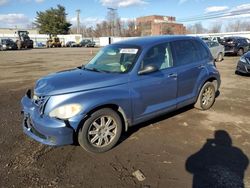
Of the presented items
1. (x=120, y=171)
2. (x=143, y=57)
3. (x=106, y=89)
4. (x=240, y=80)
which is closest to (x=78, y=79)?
(x=106, y=89)

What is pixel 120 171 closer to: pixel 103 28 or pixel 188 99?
pixel 188 99

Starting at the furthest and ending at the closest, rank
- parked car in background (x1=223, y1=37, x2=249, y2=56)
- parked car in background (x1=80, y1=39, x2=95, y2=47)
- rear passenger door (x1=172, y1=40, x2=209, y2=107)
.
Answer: parked car in background (x1=80, y1=39, x2=95, y2=47) < parked car in background (x1=223, y1=37, x2=249, y2=56) < rear passenger door (x1=172, y1=40, x2=209, y2=107)

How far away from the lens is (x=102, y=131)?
4230 millimetres

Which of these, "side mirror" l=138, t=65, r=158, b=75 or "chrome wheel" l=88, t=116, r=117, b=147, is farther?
"side mirror" l=138, t=65, r=158, b=75

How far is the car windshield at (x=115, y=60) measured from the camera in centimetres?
468

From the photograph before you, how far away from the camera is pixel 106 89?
4164mm

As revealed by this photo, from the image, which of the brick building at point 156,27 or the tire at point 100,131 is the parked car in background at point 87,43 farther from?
the tire at point 100,131

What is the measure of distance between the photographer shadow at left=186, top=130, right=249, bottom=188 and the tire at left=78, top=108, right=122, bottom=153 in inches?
50.8

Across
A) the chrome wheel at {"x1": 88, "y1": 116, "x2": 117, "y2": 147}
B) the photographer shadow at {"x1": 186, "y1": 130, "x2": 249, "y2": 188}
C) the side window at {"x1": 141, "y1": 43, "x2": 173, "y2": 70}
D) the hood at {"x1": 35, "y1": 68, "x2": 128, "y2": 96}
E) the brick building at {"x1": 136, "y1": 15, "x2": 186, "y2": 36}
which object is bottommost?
the photographer shadow at {"x1": 186, "y1": 130, "x2": 249, "y2": 188}

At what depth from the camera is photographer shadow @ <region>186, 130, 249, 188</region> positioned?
3.35 meters

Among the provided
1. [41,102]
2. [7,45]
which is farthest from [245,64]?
[7,45]

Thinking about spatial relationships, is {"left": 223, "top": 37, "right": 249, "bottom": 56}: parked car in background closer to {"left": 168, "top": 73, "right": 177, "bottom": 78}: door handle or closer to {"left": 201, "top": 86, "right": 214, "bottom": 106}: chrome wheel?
{"left": 201, "top": 86, "right": 214, "bottom": 106}: chrome wheel

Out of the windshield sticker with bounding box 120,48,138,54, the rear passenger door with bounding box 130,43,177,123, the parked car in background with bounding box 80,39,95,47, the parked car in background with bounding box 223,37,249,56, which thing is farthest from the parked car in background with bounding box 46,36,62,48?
the rear passenger door with bounding box 130,43,177,123

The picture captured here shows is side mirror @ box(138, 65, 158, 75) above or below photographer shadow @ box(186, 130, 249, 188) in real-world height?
above
